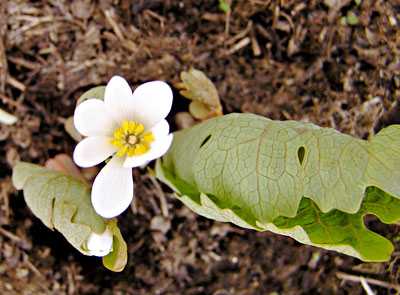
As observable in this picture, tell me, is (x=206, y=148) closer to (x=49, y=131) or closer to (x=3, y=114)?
(x=49, y=131)

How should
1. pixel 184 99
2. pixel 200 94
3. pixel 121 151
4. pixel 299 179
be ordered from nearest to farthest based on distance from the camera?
pixel 299 179
pixel 121 151
pixel 200 94
pixel 184 99

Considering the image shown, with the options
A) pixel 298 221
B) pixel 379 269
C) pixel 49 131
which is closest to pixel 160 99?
pixel 298 221

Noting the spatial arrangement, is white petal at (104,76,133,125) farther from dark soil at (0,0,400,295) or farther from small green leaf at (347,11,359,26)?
small green leaf at (347,11,359,26)

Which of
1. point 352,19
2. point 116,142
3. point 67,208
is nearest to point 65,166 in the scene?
point 67,208

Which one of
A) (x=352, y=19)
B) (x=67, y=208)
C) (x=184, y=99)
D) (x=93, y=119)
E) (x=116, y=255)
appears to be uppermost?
(x=352, y=19)

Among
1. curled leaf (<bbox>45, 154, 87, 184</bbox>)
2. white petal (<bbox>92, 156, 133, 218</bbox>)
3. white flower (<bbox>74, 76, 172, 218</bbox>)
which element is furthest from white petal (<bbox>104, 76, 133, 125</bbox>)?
curled leaf (<bbox>45, 154, 87, 184</bbox>)

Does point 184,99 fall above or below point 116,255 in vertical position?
above

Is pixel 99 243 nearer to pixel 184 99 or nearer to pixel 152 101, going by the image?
pixel 152 101
